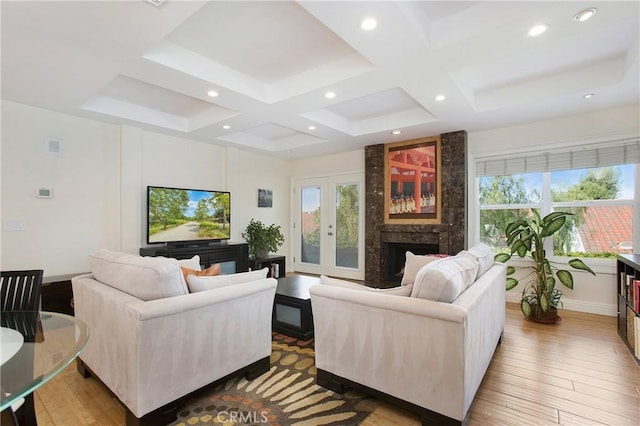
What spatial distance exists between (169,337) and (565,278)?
13.7 ft

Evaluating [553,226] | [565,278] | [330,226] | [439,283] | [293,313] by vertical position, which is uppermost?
[553,226]

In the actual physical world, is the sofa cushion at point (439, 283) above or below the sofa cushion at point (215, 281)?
above

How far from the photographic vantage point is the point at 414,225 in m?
4.89

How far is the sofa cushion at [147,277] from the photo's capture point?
1834 mm

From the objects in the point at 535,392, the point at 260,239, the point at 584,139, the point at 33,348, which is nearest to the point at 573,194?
the point at 584,139

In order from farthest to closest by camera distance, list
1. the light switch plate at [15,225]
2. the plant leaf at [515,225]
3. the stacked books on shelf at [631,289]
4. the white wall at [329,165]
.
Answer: the white wall at [329,165] → the plant leaf at [515,225] → the light switch plate at [15,225] → the stacked books on shelf at [631,289]

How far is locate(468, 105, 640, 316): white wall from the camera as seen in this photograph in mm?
3621

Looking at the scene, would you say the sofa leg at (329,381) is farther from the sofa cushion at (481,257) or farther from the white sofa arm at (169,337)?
the sofa cushion at (481,257)

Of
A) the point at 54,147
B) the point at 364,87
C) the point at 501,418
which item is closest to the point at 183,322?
the point at 501,418

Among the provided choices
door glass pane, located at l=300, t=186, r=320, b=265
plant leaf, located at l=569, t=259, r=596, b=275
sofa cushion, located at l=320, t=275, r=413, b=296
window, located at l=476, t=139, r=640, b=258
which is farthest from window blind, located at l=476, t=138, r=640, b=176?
sofa cushion, located at l=320, t=275, r=413, b=296

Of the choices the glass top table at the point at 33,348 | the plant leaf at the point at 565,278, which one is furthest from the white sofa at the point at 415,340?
Answer: the plant leaf at the point at 565,278

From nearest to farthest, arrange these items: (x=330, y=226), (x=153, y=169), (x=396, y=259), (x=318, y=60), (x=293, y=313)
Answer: (x=318, y=60), (x=293, y=313), (x=153, y=169), (x=396, y=259), (x=330, y=226)

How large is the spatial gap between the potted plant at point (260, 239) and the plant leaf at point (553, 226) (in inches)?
157

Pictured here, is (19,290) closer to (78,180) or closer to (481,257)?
(78,180)
